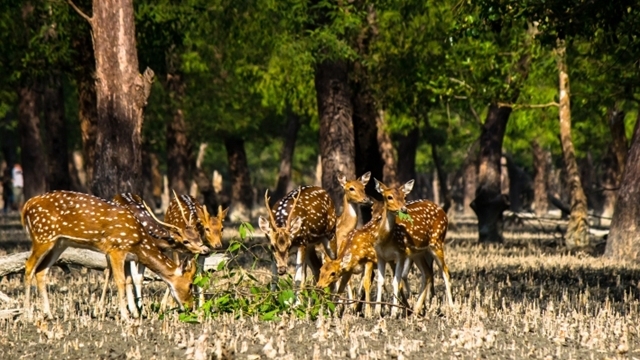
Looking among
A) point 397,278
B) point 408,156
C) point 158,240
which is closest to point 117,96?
point 158,240

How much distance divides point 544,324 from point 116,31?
31.5 ft

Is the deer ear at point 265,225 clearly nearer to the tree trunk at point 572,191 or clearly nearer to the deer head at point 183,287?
the deer head at point 183,287

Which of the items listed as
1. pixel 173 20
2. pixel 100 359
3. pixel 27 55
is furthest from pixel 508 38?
pixel 100 359

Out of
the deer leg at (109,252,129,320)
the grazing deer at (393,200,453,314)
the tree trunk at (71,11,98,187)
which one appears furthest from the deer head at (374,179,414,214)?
the tree trunk at (71,11,98,187)

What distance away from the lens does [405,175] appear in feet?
144

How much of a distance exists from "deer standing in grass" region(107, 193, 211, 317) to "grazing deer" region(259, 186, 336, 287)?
72 cm

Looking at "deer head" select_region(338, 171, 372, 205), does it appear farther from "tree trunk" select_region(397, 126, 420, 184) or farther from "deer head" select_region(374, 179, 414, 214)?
"tree trunk" select_region(397, 126, 420, 184)

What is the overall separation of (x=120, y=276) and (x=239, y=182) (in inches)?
1382

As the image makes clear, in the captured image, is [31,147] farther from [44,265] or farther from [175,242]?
[175,242]

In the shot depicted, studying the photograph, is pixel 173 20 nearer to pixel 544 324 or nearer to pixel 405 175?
pixel 544 324

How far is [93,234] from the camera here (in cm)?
1248

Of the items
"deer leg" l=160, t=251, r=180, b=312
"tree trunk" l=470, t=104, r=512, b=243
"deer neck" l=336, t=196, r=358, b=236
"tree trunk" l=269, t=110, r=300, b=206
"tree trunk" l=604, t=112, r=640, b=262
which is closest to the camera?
"deer leg" l=160, t=251, r=180, b=312

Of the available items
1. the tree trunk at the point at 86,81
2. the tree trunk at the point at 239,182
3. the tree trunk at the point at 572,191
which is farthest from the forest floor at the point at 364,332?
the tree trunk at the point at 239,182

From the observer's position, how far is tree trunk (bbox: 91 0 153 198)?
18.3 meters
